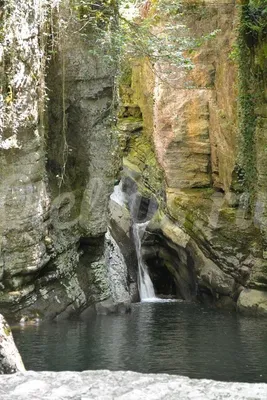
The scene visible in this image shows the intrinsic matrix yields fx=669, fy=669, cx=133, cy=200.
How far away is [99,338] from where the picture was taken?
42.5 ft

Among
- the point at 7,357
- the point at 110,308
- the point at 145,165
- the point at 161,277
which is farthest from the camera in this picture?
the point at 145,165

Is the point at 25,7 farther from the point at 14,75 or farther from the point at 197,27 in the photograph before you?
the point at 197,27

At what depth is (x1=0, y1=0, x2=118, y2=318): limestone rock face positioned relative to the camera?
47.4 ft

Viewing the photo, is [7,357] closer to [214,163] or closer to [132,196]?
[214,163]

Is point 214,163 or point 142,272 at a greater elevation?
point 214,163

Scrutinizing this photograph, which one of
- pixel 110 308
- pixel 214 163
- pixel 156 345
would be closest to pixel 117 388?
pixel 156 345

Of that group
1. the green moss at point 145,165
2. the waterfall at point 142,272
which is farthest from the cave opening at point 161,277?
the green moss at point 145,165

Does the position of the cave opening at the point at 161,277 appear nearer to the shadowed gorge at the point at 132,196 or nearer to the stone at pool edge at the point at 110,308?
the shadowed gorge at the point at 132,196

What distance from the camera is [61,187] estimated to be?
54.3 feet

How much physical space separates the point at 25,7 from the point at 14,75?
1.48 metres

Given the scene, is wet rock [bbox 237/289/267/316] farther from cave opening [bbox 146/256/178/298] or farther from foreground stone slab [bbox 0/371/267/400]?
foreground stone slab [bbox 0/371/267/400]

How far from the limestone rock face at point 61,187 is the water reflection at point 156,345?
105 centimetres

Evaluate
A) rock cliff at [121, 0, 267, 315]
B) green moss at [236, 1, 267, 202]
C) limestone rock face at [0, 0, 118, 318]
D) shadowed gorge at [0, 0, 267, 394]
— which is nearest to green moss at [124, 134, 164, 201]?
rock cliff at [121, 0, 267, 315]

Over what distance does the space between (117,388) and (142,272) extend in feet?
53.2
